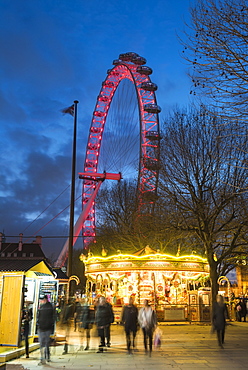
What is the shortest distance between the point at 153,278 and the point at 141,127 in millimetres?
16587

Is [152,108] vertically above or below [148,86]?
below

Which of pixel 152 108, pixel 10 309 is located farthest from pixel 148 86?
pixel 10 309

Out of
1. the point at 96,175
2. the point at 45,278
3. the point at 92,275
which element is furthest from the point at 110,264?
the point at 96,175

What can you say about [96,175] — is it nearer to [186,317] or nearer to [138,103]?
[138,103]

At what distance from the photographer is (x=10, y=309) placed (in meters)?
11.3

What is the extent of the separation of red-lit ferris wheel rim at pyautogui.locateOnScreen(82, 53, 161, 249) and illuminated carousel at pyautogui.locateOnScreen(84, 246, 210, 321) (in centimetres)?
227

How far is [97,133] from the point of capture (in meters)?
48.2

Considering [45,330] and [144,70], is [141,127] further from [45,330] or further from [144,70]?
[45,330]

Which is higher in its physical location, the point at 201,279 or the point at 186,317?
the point at 201,279

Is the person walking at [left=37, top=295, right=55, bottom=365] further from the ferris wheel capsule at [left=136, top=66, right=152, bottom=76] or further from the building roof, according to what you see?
the building roof

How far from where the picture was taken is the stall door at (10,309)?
437 inches

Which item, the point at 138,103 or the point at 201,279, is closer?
the point at 201,279

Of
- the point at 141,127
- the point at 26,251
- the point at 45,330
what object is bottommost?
the point at 45,330

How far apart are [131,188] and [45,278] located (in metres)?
22.0
